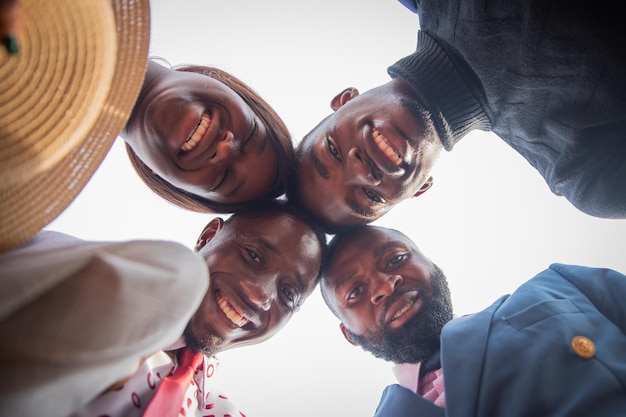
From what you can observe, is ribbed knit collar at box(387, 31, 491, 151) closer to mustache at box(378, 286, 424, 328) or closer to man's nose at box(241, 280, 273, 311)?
mustache at box(378, 286, 424, 328)

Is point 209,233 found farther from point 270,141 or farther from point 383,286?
point 383,286

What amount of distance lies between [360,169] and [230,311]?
672 mm

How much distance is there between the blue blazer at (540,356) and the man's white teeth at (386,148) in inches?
22.4

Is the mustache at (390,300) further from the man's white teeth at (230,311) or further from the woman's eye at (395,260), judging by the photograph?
the man's white teeth at (230,311)

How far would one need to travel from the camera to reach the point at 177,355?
1357 mm

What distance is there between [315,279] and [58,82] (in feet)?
3.61

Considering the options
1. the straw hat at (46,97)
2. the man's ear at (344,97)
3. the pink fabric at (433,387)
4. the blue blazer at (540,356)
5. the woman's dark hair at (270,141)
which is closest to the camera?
the straw hat at (46,97)

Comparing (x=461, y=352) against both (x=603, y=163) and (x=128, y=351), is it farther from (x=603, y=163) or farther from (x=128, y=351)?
(x=128, y=351)

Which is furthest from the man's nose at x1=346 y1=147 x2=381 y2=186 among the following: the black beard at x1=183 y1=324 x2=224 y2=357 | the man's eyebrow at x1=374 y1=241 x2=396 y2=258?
the black beard at x1=183 y1=324 x2=224 y2=357

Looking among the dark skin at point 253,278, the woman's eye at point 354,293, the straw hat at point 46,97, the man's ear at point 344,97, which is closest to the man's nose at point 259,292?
the dark skin at point 253,278

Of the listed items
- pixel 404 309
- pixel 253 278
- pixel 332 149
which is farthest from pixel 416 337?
pixel 332 149

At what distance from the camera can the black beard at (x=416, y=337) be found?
1444 mm

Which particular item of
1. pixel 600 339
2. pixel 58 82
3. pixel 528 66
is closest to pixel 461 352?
pixel 600 339

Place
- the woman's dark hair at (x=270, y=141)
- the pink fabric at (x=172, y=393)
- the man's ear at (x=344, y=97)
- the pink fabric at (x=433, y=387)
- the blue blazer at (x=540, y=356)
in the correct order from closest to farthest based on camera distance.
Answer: the blue blazer at (x=540, y=356) → the pink fabric at (x=172, y=393) → the pink fabric at (x=433, y=387) → the woman's dark hair at (x=270, y=141) → the man's ear at (x=344, y=97)
